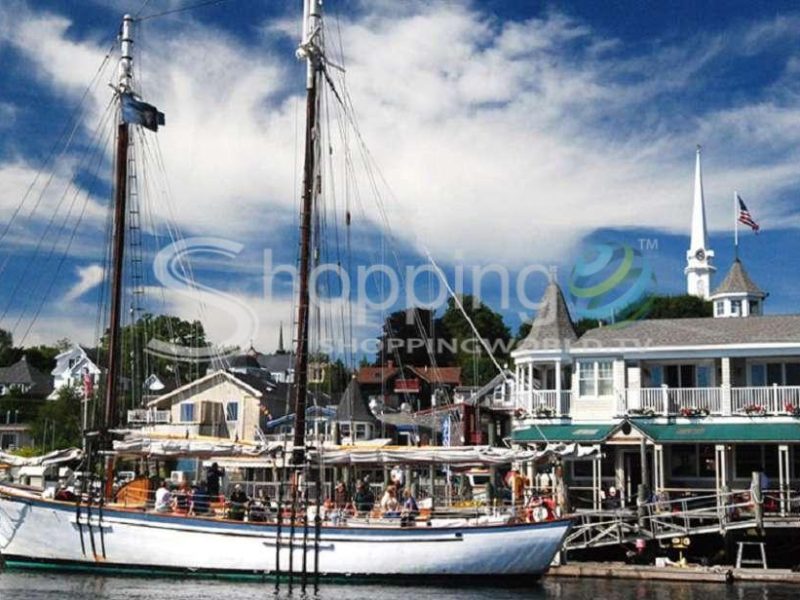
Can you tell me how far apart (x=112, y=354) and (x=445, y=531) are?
15.2 m

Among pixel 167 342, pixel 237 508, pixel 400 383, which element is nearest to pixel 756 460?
pixel 237 508

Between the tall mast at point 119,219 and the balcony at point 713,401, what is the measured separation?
2109cm

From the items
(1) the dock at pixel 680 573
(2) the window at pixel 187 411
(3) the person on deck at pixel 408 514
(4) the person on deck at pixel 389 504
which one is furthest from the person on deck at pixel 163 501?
(2) the window at pixel 187 411

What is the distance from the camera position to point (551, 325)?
154 feet

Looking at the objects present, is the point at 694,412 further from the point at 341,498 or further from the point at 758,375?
the point at 341,498

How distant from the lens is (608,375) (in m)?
44.6

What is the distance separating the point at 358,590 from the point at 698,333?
838 inches

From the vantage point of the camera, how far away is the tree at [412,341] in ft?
335

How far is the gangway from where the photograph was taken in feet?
115

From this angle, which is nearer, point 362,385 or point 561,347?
point 561,347

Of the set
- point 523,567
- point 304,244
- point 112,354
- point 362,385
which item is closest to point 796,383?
point 523,567

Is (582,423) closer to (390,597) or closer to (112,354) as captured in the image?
(390,597)

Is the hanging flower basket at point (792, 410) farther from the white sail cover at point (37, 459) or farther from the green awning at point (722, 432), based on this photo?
the white sail cover at point (37, 459)

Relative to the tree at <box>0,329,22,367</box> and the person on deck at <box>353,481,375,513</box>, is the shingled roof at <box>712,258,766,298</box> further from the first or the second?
the tree at <box>0,329,22,367</box>
